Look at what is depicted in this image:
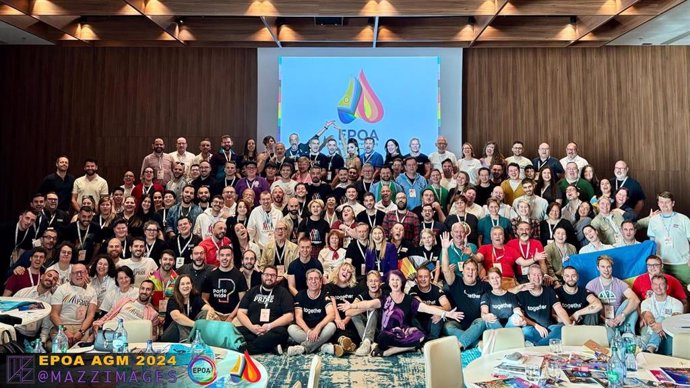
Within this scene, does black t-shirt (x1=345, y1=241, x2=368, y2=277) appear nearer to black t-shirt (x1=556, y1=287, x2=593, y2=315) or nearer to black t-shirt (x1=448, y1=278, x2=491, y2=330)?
black t-shirt (x1=448, y1=278, x2=491, y2=330)

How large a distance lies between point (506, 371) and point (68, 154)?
9948mm

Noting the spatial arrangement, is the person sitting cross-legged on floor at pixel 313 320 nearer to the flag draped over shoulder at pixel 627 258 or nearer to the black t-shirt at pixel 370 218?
the black t-shirt at pixel 370 218

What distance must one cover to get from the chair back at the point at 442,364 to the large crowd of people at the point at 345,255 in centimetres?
207

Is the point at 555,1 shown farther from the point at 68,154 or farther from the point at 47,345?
the point at 68,154

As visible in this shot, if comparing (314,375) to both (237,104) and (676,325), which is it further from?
(237,104)

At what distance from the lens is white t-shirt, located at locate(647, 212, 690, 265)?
22.0ft

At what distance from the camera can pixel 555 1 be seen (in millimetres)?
7945

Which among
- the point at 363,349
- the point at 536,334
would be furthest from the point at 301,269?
the point at 536,334

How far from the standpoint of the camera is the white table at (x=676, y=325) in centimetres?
422

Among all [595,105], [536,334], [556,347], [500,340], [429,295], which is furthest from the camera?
[595,105]

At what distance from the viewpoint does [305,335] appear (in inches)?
226

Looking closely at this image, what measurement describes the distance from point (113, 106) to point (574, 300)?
359 inches

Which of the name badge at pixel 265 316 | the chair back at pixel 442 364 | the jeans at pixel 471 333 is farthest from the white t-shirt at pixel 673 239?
the name badge at pixel 265 316

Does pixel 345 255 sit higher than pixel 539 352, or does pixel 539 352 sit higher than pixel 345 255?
pixel 345 255
